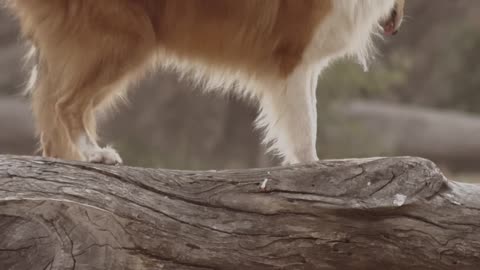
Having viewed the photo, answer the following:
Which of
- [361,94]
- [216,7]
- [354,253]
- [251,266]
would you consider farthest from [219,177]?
[361,94]

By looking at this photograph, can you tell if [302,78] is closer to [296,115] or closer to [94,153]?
[296,115]

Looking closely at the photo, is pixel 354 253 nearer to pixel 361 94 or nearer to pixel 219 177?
pixel 219 177

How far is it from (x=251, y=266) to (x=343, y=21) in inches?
65.2

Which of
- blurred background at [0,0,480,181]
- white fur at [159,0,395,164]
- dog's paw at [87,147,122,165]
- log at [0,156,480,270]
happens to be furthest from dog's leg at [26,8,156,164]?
blurred background at [0,0,480,181]

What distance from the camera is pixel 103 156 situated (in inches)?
166

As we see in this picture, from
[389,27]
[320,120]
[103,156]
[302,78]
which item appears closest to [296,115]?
[302,78]

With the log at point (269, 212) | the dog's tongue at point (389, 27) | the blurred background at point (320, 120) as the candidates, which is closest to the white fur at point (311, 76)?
the dog's tongue at point (389, 27)

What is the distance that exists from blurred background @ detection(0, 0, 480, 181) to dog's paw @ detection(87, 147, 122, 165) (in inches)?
242

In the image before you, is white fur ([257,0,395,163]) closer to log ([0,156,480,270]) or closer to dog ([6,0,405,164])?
dog ([6,0,405,164])

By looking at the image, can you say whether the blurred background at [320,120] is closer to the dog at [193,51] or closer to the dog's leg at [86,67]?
the dog at [193,51]

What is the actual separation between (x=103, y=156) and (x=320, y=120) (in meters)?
7.87

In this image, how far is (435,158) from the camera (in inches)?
564

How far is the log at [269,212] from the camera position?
135 inches

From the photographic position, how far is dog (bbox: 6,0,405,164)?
4.33 meters
